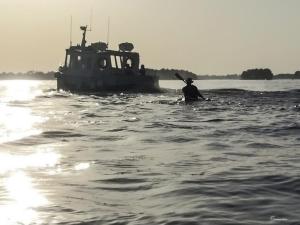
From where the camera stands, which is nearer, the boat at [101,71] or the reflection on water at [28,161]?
the reflection on water at [28,161]

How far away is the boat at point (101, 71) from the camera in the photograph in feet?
140

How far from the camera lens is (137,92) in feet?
144

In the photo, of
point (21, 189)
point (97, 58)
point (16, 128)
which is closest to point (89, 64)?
point (97, 58)

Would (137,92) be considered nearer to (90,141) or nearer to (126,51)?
(126,51)

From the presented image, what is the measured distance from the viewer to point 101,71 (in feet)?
141

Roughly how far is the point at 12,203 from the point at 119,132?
865 cm

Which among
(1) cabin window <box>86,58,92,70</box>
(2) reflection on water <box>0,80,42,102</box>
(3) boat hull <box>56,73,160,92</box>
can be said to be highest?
(1) cabin window <box>86,58,92,70</box>

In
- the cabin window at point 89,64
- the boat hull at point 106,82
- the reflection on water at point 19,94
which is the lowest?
the reflection on water at point 19,94

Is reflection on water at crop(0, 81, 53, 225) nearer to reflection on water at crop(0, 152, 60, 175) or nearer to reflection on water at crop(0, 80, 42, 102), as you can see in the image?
reflection on water at crop(0, 152, 60, 175)

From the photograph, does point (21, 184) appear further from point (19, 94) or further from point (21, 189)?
point (19, 94)

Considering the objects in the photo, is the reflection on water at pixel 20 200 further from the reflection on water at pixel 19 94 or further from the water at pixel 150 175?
the reflection on water at pixel 19 94

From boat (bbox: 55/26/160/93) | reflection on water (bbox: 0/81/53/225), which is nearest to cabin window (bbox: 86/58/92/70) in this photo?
boat (bbox: 55/26/160/93)

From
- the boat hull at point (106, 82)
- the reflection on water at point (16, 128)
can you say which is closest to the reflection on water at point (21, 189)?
the reflection on water at point (16, 128)

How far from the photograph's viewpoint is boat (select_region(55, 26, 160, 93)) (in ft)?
140
